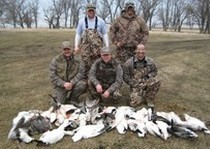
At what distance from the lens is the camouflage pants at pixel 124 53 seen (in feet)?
30.6

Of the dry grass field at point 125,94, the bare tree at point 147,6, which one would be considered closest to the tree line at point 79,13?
the bare tree at point 147,6

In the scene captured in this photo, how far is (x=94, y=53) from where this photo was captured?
890 centimetres

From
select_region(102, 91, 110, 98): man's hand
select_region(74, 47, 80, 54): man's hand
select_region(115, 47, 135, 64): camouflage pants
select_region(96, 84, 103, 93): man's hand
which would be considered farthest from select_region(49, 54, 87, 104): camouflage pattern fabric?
select_region(115, 47, 135, 64): camouflage pants

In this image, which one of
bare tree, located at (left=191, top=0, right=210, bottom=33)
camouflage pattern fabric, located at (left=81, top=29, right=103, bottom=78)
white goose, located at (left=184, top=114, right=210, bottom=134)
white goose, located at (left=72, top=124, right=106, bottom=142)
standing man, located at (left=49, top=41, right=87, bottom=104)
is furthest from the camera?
bare tree, located at (left=191, top=0, right=210, bottom=33)

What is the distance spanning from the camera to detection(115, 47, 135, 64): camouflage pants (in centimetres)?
932

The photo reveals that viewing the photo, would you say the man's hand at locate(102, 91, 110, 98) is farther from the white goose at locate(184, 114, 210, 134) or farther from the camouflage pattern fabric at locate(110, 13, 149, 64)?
the white goose at locate(184, 114, 210, 134)

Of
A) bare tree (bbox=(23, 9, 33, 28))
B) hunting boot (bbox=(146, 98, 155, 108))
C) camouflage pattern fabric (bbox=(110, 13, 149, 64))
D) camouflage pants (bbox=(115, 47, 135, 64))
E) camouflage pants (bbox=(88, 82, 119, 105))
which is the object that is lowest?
hunting boot (bbox=(146, 98, 155, 108))

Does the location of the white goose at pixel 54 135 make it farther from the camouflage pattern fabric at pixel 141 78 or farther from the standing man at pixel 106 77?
the camouflage pattern fabric at pixel 141 78

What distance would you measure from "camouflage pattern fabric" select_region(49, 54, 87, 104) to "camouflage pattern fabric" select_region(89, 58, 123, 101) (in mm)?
264

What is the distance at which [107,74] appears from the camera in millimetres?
8445

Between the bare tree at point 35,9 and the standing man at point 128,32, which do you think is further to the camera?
the bare tree at point 35,9

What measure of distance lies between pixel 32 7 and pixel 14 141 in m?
86.0

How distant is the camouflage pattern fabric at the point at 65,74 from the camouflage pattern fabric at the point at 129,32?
52.8 inches

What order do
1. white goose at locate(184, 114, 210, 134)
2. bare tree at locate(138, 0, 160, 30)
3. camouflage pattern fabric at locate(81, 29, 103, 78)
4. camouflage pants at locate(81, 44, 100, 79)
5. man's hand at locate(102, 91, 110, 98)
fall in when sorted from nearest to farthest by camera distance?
white goose at locate(184, 114, 210, 134) → man's hand at locate(102, 91, 110, 98) → camouflage pattern fabric at locate(81, 29, 103, 78) → camouflage pants at locate(81, 44, 100, 79) → bare tree at locate(138, 0, 160, 30)
